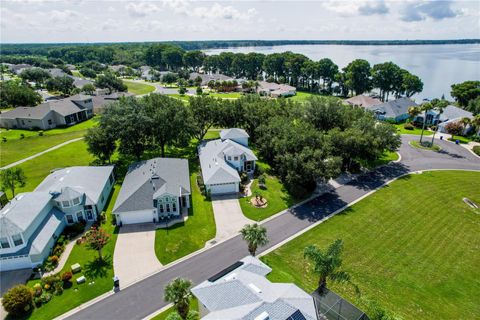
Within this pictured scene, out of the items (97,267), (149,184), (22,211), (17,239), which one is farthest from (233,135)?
(17,239)

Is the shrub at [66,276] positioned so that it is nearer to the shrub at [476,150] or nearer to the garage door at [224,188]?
the garage door at [224,188]

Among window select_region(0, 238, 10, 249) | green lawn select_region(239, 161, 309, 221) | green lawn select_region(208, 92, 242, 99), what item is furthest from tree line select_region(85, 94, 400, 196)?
green lawn select_region(208, 92, 242, 99)

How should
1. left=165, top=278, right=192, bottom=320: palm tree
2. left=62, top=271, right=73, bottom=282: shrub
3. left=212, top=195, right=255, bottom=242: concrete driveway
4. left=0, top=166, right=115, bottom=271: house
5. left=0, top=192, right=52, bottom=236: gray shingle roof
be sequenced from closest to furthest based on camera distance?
1. left=165, top=278, right=192, bottom=320: palm tree
2. left=62, top=271, right=73, bottom=282: shrub
3. left=0, top=192, right=52, bottom=236: gray shingle roof
4. left=0, top=166, right=115, bottom=271: house
5. left=212, top=195, right=255, bottom=242: concrete driveway

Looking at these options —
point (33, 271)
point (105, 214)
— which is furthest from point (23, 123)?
point (33, 271)

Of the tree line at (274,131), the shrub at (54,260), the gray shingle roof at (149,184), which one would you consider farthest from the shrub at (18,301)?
the tree line at (274,131)

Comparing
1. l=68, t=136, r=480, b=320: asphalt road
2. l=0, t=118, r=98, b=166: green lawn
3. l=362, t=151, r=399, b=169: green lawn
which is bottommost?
l=68, t=136, r=480, b=320: asphalt road

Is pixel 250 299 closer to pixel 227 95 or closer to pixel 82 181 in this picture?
pixel 82 181

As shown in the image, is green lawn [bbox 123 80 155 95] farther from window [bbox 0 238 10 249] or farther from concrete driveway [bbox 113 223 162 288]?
window [bbox 0 238 10 249]
